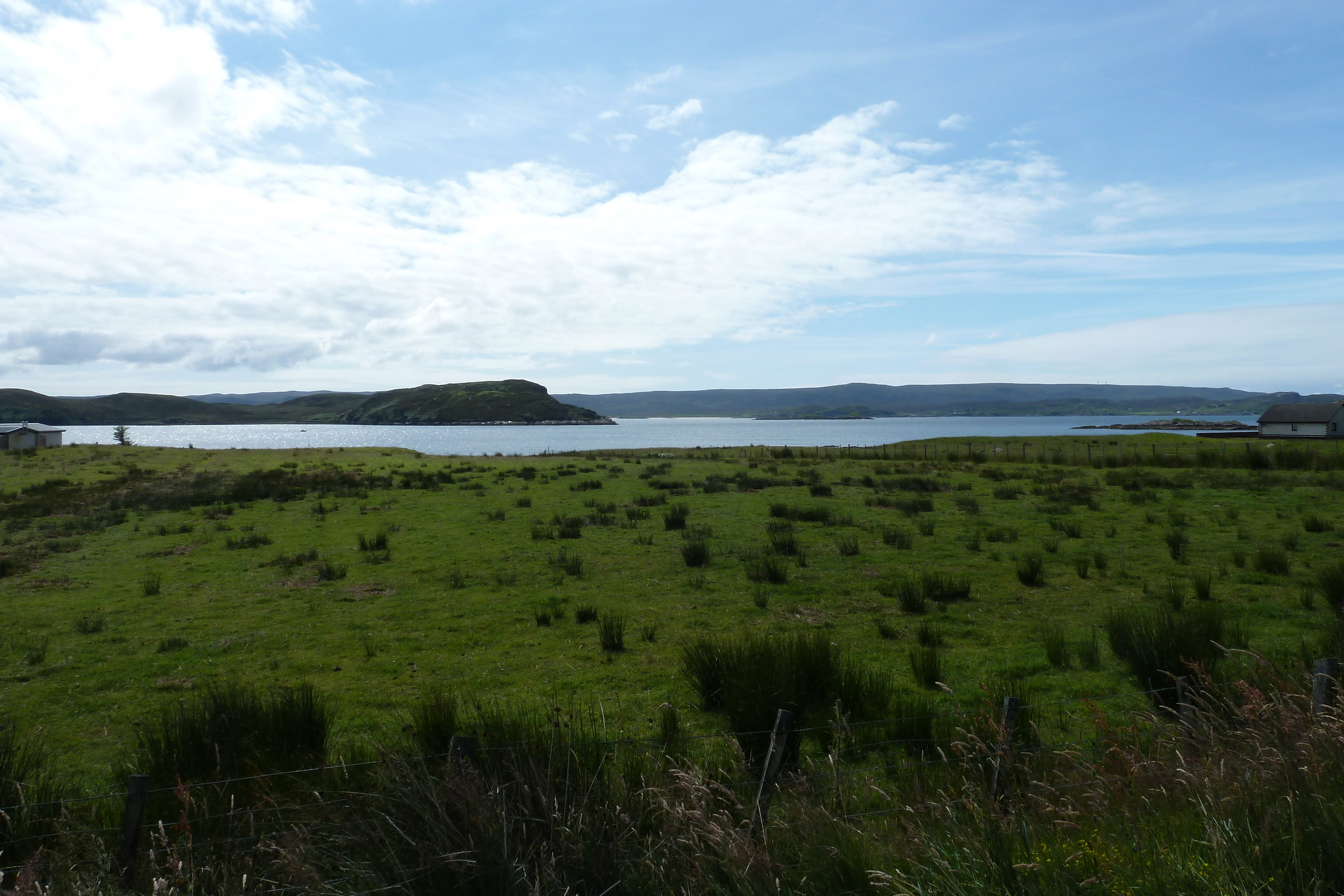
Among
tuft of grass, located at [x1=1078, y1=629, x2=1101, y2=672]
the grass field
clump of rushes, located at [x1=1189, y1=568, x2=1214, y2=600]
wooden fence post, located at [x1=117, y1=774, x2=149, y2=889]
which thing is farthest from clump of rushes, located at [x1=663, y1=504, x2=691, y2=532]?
wooden fence post, located at [x1=117, y1=774, x2=149, y2=889]

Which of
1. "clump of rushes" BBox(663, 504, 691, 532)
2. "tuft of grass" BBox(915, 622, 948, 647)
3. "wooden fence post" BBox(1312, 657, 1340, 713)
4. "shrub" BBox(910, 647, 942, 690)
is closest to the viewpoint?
"wooden fence post" BBox(1312, 657, 1340, 713)

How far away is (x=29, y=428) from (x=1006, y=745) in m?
88.8

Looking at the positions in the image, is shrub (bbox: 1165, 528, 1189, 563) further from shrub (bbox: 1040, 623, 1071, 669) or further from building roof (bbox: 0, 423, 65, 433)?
building roof (bbox: 0, 423, 65, 433)

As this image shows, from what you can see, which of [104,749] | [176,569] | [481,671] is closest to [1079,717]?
[481,671]

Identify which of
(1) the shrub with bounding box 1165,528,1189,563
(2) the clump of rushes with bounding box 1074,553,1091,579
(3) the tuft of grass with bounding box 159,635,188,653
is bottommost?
(3) the tuft of grass with bounding box 159,635,188,653

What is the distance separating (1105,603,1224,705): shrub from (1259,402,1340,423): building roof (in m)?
77.2

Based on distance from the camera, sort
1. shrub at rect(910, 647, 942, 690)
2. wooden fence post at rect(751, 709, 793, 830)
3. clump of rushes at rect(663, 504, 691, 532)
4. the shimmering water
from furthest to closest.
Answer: the shimmering water, clump of rushes at rect(663, 504, 691, 532), shrub at rect(910, 647, 942, 690), wooden fence post at rect(751, 709, 793, 830)

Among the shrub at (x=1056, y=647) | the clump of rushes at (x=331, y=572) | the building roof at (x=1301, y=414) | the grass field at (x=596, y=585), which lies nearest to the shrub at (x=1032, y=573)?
the grass field at (x=596, y=585)

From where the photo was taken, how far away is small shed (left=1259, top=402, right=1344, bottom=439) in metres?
66.2

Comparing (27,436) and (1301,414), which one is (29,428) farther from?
(1301,414)

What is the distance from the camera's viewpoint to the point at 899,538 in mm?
16656

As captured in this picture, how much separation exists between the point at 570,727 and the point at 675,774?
809 millimetres

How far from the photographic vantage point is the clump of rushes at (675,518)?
1945 centimetres

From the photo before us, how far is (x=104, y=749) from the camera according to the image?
6992 mm
